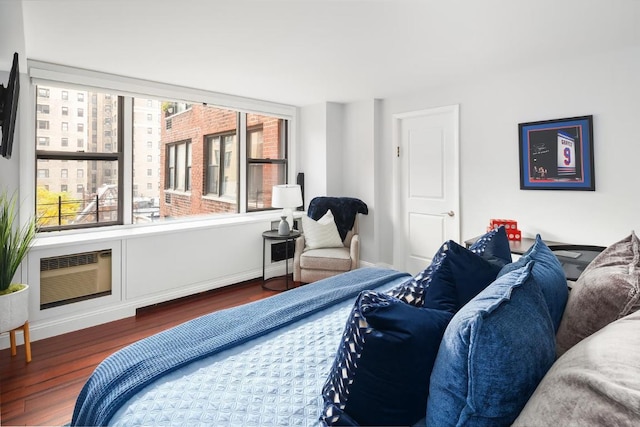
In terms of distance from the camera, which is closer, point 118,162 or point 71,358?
point 71,358

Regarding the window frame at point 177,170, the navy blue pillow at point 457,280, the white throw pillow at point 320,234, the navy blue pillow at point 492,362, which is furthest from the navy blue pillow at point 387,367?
the window frame at point 177,170

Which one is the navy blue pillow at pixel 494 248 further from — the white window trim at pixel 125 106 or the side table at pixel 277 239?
the white window trim at pixel 125 106

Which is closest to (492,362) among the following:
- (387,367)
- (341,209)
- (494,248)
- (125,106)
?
(387,367)

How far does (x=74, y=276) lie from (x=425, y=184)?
3770 millimetres

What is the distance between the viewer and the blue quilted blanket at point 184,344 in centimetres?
121

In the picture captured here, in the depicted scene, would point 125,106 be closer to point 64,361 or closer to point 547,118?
point 64,361

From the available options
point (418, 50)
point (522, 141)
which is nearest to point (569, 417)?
point (418, 50)

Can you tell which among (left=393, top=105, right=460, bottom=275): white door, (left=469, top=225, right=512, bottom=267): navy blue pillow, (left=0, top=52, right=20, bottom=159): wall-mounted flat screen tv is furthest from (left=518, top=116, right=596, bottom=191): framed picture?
(left=0, top=52, right=20, bottom=159): wall-mounted flat screen tv

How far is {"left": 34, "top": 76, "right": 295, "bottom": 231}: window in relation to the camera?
3338 millimetres

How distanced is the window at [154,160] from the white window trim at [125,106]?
0.03m

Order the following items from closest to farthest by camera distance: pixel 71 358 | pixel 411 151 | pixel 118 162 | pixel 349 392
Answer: pixel 349 392
pixel 71 358
pixel 118 162
pixel 411 151

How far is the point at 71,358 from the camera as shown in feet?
8.65

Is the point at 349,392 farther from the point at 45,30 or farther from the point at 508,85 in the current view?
the point at 508,85

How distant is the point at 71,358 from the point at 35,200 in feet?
4.88
